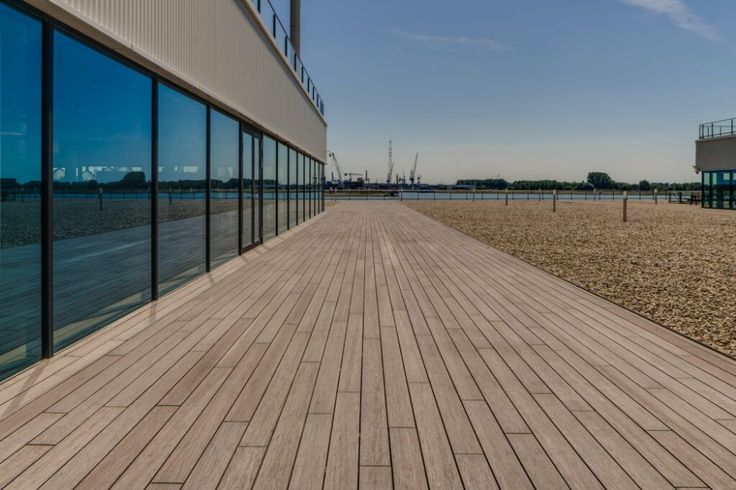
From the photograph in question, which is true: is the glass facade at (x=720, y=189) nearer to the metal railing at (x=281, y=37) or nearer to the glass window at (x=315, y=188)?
the glass window at (x=315, y=188)

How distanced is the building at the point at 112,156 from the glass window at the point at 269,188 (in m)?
1.95

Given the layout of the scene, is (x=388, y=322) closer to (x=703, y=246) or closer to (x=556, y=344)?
(x=556, y=344)

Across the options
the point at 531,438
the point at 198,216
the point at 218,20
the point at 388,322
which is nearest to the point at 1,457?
the point at 531,438

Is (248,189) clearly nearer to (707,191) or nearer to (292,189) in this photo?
(292,189)

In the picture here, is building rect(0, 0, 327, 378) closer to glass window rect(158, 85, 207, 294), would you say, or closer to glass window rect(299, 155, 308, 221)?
glass window rect(158, 85, 207, 294)

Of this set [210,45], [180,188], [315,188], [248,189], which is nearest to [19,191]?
[180,188]

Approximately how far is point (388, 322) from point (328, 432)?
2.19 metres

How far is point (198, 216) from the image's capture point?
704 cm

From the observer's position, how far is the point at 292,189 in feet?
50.8

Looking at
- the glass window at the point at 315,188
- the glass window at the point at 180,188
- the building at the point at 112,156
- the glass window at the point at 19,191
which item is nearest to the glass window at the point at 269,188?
the building at the point at 112,156

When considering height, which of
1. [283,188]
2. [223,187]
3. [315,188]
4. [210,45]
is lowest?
[223,187]

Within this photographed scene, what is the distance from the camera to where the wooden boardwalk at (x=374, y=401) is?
2.30 metres

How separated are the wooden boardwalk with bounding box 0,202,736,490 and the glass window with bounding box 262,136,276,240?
6.02m

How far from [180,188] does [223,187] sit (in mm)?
1818
